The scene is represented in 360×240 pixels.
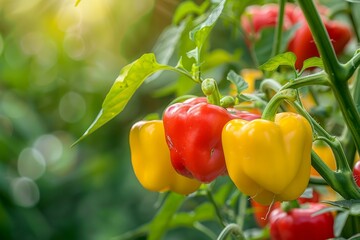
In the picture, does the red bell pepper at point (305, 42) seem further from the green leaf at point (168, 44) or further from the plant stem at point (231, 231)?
the plant stem at point (231, 231)

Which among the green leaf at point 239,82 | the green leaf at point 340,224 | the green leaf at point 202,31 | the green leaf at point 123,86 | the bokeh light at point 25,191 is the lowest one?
the bokeh light at point 25,191

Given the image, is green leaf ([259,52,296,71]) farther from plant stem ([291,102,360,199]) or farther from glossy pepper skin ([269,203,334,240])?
glossy pepper skin ([269,203,334,240])

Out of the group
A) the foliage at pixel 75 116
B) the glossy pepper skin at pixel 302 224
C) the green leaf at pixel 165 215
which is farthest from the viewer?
the foliage at pixel 75 116

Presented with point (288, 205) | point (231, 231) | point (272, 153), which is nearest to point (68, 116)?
point (288, 205)

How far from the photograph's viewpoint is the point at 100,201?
7.94ft

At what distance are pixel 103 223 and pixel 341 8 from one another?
135 centimetres

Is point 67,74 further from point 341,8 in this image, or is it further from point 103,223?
point 341,8

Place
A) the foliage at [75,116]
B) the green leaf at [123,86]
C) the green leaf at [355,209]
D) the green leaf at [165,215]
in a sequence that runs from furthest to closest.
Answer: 1. the foliage at [75,116]
2. the green leaf at [165,215]
3. the green leaf at [123,86]
4. the green leaf at [355,209]

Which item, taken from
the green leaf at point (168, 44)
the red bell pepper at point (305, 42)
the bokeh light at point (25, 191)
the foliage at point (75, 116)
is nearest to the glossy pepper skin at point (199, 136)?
the green leaf at point (168, 44)

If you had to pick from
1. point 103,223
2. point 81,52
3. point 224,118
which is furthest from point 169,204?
point 81,52

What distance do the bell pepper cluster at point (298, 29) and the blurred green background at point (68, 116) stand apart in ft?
2.81

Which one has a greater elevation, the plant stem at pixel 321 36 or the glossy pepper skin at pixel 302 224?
the plant stem at pixel 321 36

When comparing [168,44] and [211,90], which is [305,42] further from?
[211,90]

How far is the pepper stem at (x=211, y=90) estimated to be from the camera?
0.77m
